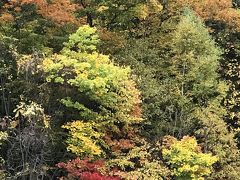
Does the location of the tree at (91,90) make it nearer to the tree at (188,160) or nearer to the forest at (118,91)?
the forest at (118,91)

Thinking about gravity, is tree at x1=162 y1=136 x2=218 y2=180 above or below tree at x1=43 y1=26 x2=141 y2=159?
below

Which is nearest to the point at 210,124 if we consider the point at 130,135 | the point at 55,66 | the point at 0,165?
the point at 130,135

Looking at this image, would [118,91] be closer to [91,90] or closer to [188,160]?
[91,90]

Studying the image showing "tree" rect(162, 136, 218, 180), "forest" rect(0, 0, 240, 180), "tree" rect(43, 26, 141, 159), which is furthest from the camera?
"tree" rect(162, 136, 218, 180)

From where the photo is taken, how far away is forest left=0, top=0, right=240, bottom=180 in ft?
67.4

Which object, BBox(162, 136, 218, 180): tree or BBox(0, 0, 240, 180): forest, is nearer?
BBox(0, 0, 240, 180): forest

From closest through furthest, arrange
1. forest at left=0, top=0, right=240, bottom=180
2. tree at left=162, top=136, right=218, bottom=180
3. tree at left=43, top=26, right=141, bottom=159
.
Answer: tree at left=43, top=26, right=141, bottom=159, forest at left=0, top=0, right=240, bottom=180, tree at left=162, top=136, right=218, bottom=180

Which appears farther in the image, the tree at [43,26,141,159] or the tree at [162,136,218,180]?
the tree at [162,136,218,180]

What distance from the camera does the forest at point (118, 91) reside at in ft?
67.4

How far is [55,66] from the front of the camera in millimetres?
20375

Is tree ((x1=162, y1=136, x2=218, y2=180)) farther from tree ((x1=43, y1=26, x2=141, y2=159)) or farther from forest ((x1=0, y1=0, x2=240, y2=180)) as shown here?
tree ((x1=43, y1=26, x2=141, y2=159))

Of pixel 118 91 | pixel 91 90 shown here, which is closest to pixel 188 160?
pixel 118 91

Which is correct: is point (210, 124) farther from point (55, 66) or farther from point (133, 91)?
point (55, 66)

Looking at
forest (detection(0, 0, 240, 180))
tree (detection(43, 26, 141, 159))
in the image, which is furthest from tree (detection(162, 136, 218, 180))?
tree (detection(43, 26, 141, 159))
